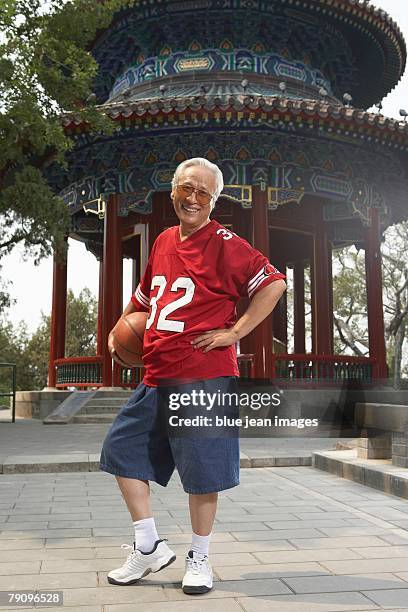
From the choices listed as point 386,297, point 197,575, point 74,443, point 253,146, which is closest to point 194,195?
point 197,575

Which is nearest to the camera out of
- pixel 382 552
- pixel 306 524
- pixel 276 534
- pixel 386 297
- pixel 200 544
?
pixel 200 544

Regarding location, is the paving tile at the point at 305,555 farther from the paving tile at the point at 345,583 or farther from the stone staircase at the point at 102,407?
the stone staircase at the point at 102,407

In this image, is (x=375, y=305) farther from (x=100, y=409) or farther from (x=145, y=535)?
(x=145, y=535)

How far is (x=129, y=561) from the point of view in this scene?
9.55ft

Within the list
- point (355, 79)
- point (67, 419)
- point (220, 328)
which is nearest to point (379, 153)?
point (355, 79)

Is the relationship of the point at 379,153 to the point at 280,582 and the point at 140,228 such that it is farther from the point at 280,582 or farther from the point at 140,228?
the point at 280,582

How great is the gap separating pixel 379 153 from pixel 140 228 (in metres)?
5.18

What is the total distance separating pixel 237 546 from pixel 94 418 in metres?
8.50

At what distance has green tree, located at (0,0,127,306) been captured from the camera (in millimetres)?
10086

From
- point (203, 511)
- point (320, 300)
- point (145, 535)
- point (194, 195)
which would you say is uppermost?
point (320, 300)

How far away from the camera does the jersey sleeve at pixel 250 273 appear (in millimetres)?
2992

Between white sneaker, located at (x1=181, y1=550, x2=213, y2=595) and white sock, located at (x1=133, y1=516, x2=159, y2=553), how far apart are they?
0.64ft

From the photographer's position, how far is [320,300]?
14.4 meters

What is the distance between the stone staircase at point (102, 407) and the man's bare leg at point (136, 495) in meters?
8.77
